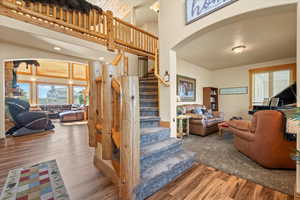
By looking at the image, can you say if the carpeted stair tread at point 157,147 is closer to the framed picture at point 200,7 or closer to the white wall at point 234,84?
the framed picture at point 200,7

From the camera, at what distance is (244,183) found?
1689 mm

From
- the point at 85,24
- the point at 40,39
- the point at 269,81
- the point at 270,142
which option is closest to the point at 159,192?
the point at 270,142

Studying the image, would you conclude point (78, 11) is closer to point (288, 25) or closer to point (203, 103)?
point (288, 25)

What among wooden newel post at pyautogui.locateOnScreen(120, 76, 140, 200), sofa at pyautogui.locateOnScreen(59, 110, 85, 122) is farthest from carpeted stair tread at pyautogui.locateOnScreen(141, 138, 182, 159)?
sofa at pyautogui.locateOnScreen(59, 110, 85, 122)

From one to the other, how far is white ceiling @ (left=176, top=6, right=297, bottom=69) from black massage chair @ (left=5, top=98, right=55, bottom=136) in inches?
206

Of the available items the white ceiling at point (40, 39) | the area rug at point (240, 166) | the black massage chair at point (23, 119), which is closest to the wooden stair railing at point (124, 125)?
the area rug at point (240, 166)

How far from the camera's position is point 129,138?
122 centimetres

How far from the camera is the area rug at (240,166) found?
66.0 inches

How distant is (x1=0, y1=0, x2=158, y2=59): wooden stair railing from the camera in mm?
2250

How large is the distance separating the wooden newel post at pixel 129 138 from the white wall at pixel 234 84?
21.7 feet

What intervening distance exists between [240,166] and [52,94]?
38.1 ft

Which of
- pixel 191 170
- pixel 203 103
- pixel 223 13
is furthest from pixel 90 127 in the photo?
pixel 203 103

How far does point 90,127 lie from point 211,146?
113 inches

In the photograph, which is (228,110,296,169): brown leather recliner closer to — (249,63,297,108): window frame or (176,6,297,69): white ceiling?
(176,6,297,69): white ceiling
